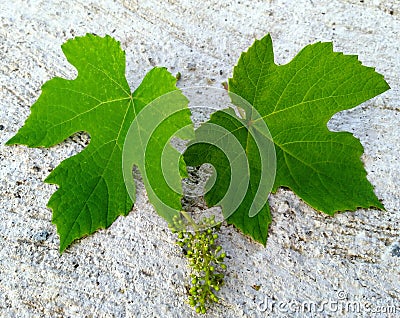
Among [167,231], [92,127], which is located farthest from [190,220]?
[92,127]

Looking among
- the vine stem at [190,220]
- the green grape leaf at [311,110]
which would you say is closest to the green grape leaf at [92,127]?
the vine stem at [190,220]

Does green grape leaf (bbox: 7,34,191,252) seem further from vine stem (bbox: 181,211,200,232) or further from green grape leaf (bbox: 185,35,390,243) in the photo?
green grape leaf (bbox: 185,35,390,243)

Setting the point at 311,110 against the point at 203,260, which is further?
the point at 311,110

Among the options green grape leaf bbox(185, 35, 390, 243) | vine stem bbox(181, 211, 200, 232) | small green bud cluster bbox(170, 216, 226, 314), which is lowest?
small green bud cluster bbox(170, 216, 226, 314)

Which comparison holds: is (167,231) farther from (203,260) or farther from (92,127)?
(92,127)

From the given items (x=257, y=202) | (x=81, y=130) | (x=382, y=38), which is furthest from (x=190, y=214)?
(x=382, y=38)

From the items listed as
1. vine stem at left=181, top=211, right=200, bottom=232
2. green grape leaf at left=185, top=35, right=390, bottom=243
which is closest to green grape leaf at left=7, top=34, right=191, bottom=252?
vine stem at left=181, top=211, right=200, bottom=232
